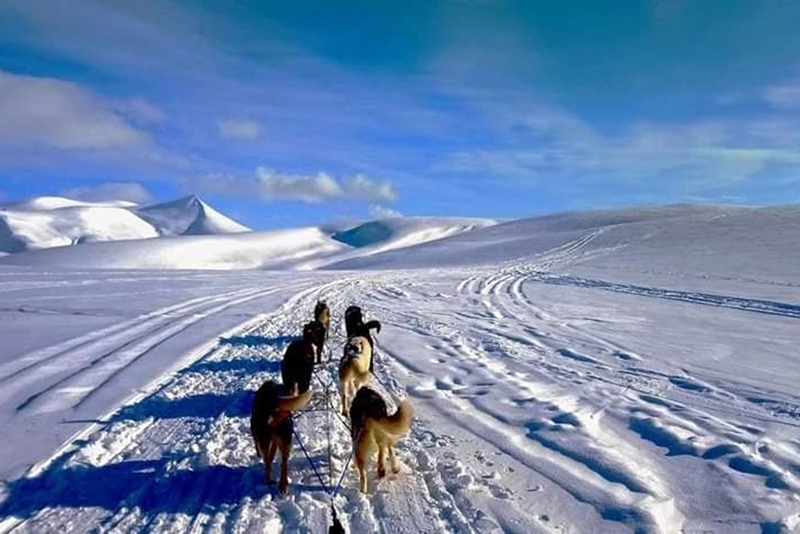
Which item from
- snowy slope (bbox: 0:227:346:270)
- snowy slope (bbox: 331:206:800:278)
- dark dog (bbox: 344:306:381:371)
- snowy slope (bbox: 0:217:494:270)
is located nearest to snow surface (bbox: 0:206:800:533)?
dark dog (bbox: 344:306:381:371)

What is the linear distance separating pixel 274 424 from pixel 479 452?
6.28 feet

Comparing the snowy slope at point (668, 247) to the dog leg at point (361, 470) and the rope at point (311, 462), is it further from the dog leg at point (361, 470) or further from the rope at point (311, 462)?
the dog leg at point (361, 470)

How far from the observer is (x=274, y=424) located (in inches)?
174

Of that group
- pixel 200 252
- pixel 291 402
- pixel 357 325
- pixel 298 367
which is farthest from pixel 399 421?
pixel 200 252

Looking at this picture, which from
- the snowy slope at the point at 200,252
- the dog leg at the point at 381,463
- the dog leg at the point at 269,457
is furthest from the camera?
the snowy slope at the point at 200,252

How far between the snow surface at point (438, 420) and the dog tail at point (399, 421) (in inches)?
21.1

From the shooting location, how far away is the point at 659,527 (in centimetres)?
402

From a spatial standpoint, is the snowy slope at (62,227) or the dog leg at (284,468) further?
the snowy slope at (62,227)

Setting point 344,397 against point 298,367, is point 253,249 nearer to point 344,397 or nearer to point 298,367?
point 298,367

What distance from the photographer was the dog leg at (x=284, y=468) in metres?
4.39

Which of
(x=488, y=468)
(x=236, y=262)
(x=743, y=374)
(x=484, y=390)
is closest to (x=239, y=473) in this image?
(x=488, y=468)

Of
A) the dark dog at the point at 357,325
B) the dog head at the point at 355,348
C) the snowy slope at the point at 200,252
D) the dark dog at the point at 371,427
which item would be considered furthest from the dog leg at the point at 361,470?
the snowy slope at the point at 200,252

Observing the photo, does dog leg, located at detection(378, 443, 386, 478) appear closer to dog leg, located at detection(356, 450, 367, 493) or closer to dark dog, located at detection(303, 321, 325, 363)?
dog leg, located at detection(356, 450, 367, 493)

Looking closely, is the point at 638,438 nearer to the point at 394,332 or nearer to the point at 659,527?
the point at 659,527
